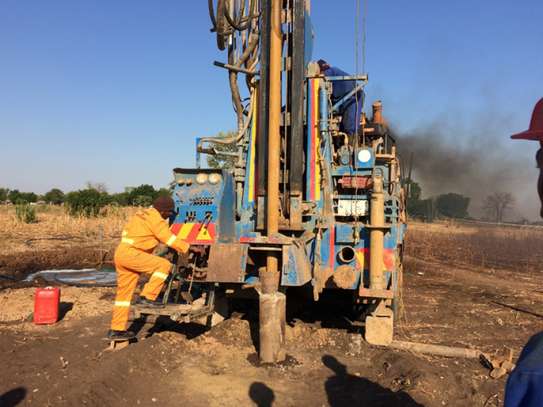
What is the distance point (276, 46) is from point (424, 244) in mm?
17000

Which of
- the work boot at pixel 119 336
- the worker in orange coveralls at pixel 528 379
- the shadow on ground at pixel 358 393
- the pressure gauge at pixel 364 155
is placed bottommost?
the shadow on ground at pixel 358 393

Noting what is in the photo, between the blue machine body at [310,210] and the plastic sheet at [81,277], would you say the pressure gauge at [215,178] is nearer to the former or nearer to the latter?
the blue machine body at [310,210]

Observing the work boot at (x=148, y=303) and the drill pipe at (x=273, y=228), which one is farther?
the work boot at (x=148, y=303)

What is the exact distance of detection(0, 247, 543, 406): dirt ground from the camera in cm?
407

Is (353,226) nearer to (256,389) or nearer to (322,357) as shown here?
(322,357)

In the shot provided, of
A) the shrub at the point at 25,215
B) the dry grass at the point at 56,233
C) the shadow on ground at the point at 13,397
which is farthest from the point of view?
the shrub at the point at 25,215

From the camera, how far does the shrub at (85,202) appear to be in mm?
22567

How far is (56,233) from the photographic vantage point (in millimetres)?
16766

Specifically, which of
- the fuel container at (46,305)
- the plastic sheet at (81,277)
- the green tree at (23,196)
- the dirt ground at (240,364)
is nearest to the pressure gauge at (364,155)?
the dirt ground at (240,364)

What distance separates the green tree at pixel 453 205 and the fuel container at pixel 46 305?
67828 millimetres

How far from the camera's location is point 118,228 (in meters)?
18.1

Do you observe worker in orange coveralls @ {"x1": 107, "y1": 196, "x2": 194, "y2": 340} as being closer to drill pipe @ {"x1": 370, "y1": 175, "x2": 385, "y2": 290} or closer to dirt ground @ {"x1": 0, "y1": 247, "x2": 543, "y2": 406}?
dirt ground @ {"x1": 0, "y1": 247, "x2": 543, "y2": 406}

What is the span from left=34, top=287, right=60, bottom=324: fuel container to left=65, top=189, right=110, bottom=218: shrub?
16.6 m

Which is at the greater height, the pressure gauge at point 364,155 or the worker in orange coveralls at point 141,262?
the pressure gauge at point 364,155
